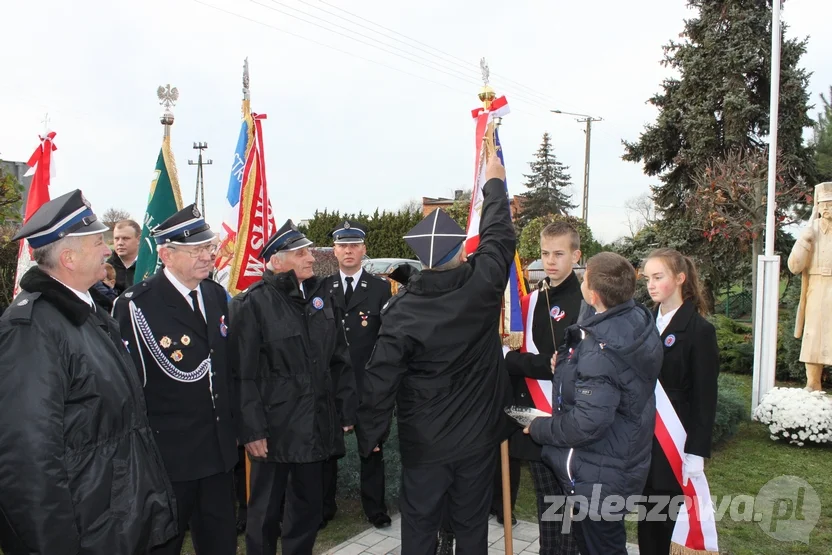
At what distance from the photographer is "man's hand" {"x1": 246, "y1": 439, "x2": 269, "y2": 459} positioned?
3.42 metres

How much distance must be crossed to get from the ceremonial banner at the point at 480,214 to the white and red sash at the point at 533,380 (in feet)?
0.41

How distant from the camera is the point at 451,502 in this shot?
3.18 meters

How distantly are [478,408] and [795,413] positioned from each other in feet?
17.7

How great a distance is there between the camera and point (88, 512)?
217 cm

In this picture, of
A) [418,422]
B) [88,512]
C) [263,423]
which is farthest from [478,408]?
[88,512]

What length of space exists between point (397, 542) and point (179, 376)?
2.12 m

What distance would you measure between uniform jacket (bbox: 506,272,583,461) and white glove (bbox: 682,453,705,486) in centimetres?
82

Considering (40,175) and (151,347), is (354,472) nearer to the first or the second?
(151,347)

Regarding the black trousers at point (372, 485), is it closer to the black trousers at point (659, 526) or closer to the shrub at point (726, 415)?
the black trousers at point (659, 526)

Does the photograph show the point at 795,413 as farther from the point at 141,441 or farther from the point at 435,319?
the point at 141,441

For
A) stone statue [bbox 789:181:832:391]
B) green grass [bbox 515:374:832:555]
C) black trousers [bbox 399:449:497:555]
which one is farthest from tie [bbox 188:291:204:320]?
stone statue [bbox 789:181:832:391]

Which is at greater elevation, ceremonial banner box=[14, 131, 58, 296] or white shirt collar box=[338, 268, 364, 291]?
ceremonial banner box=[14, 131, 58, 296]

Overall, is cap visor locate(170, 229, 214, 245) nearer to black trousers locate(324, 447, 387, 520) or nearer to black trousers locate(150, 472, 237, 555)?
black trousers locate(150, 472, 237, 555)

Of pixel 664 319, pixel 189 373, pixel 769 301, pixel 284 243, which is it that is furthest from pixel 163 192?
pixel 769 301
